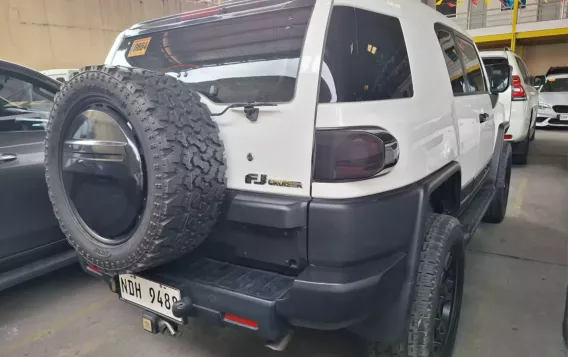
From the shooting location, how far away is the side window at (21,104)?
2.85 metres

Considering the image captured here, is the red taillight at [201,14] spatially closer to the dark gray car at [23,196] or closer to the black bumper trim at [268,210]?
the black bumper trim at [268,210]

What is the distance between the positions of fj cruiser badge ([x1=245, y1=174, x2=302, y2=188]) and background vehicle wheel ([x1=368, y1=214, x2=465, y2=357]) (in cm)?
72

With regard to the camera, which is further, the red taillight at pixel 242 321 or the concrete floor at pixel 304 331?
the concrete floor at pixel 304 331

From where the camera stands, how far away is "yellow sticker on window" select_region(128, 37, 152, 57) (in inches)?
90.9

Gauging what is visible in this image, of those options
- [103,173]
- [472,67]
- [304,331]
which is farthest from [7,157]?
[472,67]

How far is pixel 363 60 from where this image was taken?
1650 millimetres

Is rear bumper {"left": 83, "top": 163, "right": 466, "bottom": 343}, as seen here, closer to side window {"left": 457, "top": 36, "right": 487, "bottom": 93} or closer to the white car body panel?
the white car body panel

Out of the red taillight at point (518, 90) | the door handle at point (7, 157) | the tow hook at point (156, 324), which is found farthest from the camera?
the red taillight at point (518, 90)

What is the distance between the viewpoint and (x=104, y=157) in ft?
5.42

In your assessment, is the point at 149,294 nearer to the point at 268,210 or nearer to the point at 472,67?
the point at 268,210

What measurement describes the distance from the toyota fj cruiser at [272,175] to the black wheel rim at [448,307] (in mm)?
272

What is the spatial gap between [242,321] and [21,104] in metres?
2.55

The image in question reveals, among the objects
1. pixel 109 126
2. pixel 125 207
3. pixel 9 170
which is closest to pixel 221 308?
pixel 125 207

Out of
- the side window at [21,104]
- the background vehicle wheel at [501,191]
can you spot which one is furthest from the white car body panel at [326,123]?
the background vehicle wheel at [501,191]
